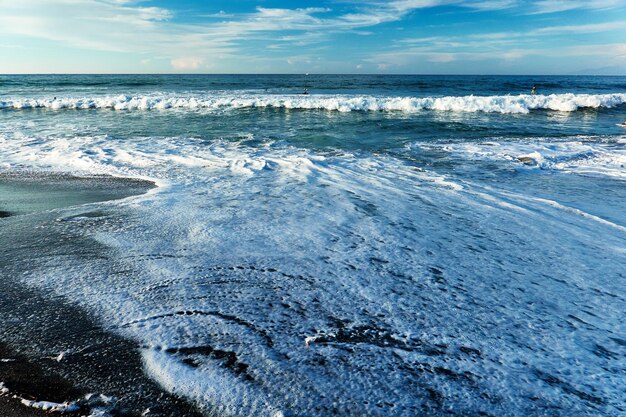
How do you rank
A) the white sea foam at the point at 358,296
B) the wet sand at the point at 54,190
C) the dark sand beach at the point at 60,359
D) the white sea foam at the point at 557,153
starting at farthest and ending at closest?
the white sea foam at the point at 557,153
the wet sand at the point at 54,190
the white sea foam at the point at 358,296
the dark sand beach at the point at 60,359

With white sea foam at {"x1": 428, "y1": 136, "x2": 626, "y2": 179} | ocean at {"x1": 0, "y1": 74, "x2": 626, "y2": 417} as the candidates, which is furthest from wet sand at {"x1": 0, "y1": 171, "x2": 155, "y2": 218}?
white sea foam at {"x1": 428, "y1": 136, "x2": 626, "y2": 179}

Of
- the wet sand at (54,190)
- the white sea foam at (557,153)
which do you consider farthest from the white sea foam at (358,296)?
the white sea foam at (557,153)

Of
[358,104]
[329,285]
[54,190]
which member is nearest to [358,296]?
[329,285]

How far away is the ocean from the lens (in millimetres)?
2410

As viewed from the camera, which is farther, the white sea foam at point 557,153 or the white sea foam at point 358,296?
the white sea foam at point 557,153

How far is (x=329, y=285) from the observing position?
3602 mm

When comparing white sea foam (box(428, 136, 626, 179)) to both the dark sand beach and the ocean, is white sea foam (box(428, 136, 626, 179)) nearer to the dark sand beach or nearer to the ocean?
the ocean

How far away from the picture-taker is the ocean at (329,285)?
2410 millimetres

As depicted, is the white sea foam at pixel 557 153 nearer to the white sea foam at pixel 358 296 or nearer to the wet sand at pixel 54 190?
the white sea foam at pixel 358 296

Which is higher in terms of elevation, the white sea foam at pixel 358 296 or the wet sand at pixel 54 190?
the wet sand at pixel 54 190

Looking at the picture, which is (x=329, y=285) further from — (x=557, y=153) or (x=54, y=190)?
(x=557, y=153)

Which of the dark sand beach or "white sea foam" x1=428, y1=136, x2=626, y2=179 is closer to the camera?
the dark sand beach

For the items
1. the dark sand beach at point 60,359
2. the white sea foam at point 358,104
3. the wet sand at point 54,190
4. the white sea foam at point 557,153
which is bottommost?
the dark sand beach at point 60,359

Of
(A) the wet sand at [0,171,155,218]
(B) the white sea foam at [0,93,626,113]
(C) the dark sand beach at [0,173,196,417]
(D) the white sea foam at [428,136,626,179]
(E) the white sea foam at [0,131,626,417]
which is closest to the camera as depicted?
(C) the dark sand beach at [0,173,196,417]
